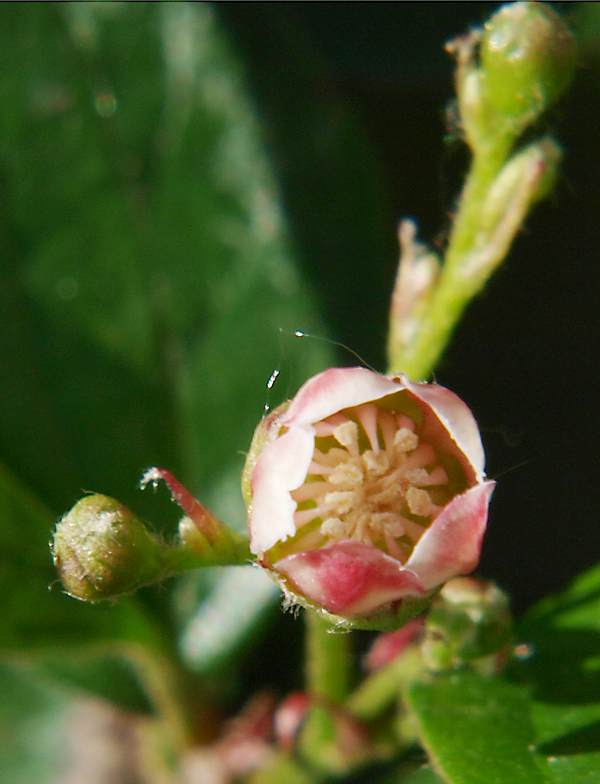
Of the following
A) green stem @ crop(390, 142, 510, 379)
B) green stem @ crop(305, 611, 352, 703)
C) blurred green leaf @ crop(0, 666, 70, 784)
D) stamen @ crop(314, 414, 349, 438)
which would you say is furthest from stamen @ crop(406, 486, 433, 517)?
blurred green leaf @ crop(0, 666, 70, 784)

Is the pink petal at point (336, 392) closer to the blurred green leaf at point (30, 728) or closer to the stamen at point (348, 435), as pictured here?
the stamen at point (348, 435)

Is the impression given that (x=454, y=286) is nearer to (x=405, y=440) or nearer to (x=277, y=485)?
(x=405, y=440)

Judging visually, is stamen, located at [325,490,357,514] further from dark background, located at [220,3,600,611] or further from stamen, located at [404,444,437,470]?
dark background, located at [220,3,600,611]

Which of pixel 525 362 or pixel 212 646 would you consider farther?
pixel 525 362

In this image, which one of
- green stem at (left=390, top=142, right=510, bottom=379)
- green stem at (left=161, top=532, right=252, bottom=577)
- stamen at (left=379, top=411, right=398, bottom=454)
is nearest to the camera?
green stem at (left=161, top=532, right=252, bottom=577)

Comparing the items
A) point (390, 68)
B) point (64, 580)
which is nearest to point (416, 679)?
point (64, 580)

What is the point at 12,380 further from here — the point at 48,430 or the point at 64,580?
the point at 64,580
